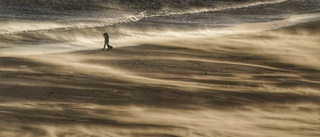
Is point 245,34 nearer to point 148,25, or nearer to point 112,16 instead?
point 148,25

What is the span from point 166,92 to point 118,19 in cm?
999

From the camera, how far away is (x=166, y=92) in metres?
10.2

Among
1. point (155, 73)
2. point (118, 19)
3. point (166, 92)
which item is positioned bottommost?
point (166, 92)

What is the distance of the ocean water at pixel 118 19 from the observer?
53.0 feet

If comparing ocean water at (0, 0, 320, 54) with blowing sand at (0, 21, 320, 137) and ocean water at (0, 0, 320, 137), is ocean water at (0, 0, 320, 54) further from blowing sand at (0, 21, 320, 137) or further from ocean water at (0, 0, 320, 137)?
blowing sand at (0, 21, 320, 137)

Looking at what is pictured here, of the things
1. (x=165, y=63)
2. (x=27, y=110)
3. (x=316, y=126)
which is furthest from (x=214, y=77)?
(x=27, y=110)

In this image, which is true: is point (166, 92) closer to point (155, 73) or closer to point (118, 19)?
point (155, 73)

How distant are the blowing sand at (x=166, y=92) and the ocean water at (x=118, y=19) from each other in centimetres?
215

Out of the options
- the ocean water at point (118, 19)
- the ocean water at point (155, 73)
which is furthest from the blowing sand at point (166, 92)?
the ocean water at point (118, 19)

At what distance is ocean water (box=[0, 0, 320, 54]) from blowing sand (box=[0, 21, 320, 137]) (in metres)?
2.15

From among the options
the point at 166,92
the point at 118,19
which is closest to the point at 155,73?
the point at 166,92

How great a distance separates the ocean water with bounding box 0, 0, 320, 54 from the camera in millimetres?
16156

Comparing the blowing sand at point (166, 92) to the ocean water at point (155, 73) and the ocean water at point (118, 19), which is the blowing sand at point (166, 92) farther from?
the ocean water at point (118, 19)

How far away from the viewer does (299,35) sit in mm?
16938
